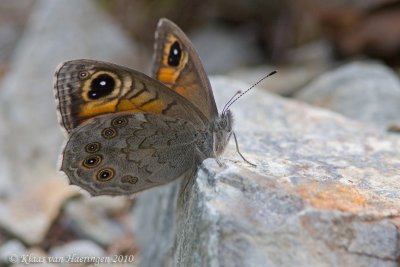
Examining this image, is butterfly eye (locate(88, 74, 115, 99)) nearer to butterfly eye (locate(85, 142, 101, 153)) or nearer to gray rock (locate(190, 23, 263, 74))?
butterfly eye (locate(85, 142, 101, 153))

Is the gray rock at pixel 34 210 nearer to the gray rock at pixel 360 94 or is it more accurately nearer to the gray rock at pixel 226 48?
the gray rock at pixel 360 94

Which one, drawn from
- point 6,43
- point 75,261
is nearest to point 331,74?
point 75,261

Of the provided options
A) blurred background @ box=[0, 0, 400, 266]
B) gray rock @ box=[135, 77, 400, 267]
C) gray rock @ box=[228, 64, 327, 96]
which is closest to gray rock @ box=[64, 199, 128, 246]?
blurred background @ box=[0, 0, 400, 266]

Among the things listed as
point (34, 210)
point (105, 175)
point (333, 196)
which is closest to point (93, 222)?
point (34, 210)

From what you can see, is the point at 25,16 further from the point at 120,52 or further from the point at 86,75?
the point at 86,75

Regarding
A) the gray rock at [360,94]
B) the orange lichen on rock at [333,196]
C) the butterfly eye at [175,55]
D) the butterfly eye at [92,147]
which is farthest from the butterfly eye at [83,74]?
the gray rock at [360,94]

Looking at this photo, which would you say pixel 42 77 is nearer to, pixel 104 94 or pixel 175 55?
pixel 175 55
